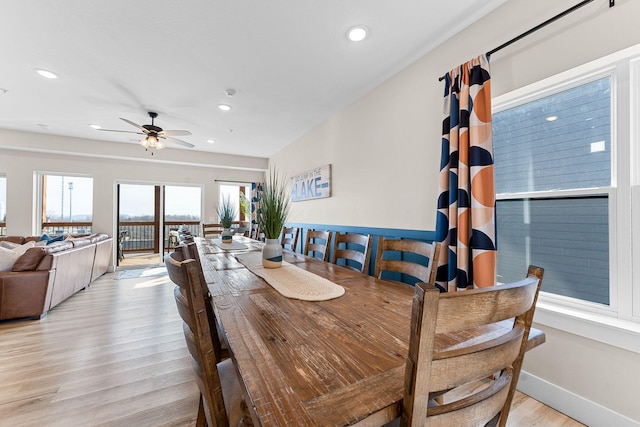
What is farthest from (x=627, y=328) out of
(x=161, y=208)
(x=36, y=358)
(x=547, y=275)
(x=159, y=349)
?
(x=161, y=208)

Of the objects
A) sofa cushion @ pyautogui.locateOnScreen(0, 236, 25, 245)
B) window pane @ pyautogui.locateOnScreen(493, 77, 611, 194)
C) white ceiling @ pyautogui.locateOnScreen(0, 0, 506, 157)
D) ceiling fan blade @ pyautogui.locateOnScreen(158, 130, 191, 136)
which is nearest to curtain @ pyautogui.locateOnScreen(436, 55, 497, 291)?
window pane @ pyautogui.locateOnScreen(493, 77, 611, 194)

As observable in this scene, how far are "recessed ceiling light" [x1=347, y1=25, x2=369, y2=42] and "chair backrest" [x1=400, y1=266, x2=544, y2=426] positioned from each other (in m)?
2.03

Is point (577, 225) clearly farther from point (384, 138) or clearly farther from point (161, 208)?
point (161, 208)

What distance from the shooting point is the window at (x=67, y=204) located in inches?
194

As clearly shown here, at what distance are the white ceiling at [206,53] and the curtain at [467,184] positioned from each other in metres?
0.54

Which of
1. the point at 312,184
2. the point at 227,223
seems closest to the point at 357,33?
the point at 312,184

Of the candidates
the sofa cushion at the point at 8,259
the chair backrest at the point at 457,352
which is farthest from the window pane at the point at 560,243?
the sofa cushion at the point at 8,259

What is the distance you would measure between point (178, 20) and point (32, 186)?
16.7 ft

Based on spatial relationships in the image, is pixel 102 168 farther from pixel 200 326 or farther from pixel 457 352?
pixel 457 352

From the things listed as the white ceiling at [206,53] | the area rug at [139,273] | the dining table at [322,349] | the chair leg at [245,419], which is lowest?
the area rug at [139,273]

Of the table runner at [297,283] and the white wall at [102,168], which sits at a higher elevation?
the white wall at [102,168]

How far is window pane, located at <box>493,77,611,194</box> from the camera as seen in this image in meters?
1.41

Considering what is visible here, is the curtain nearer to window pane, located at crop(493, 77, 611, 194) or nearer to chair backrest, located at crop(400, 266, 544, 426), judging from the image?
window pane, located at crop(493, 77, 611, 194)

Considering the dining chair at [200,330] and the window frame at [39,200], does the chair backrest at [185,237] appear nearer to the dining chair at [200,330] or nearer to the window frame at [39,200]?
the dining chair at [200,330]
